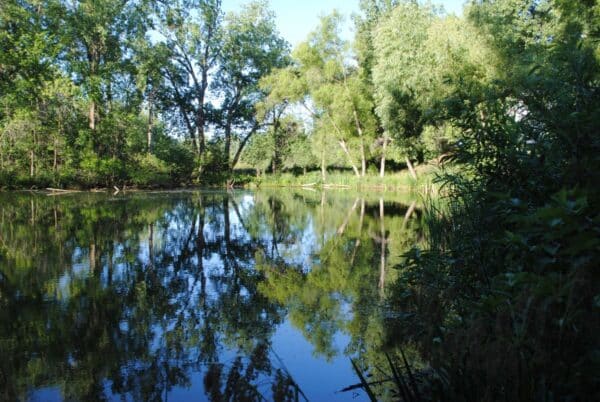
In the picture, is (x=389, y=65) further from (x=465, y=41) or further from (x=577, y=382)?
(x=577, y=382)

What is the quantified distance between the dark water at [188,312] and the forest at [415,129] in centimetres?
89

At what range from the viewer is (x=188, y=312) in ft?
18.7

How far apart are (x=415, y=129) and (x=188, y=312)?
23440mm

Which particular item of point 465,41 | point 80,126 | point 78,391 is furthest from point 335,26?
point 78,391

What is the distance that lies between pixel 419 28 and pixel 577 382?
25.9 m

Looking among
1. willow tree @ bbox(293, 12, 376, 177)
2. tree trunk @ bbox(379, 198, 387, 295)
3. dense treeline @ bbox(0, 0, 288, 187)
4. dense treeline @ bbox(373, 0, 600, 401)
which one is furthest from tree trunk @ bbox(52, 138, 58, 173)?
dense treeline @ bbox(373, 0, 600, 401)

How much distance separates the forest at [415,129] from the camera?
86.8 inches

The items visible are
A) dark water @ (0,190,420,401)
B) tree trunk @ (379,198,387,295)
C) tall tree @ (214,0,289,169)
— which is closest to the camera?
dark water @ (0,190,420,401)

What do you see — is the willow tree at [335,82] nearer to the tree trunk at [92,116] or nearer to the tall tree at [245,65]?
the tall tree at [245,65]

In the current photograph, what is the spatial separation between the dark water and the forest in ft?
2.91

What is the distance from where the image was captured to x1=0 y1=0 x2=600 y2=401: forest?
2.21m

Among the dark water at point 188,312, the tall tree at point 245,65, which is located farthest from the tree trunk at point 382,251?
the tall tree at point 245,65

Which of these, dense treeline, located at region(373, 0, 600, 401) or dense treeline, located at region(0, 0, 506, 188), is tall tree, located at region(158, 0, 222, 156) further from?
dense treeline, located at region(373, 0, 600, 401)

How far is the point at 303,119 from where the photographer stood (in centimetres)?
3888
